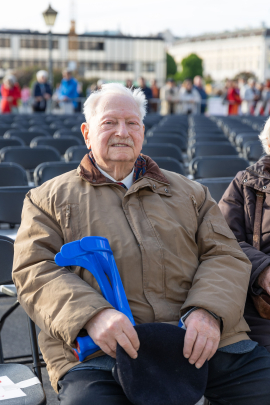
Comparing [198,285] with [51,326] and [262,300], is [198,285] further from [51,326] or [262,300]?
[51,326]

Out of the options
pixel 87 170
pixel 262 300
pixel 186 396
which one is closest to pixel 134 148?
pixel 87 170

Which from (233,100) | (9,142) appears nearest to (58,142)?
(9,142)

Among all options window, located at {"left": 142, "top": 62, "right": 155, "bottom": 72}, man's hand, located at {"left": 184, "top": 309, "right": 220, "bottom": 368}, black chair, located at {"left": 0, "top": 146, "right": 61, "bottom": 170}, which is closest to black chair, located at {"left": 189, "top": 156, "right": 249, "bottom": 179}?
black chair, located at {"left": 0, "top": 146, "right": 61, "bottom": 170}

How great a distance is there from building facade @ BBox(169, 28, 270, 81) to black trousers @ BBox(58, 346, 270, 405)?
111m

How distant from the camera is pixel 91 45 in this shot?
79562 mm

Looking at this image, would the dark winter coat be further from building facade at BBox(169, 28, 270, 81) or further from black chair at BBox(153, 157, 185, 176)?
building facade at BBox(169, 28, 270, 81)

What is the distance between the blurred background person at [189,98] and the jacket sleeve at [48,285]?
19428 millimetres

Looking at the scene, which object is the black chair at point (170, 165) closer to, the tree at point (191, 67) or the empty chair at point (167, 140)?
the empty chair at point (167, 140)

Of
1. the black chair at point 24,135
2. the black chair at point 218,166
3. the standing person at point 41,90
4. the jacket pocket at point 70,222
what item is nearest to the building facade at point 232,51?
the standing person at point 41,90

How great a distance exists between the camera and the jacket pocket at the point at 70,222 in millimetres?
2309

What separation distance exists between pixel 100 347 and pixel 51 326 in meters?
0.22

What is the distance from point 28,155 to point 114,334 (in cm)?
403

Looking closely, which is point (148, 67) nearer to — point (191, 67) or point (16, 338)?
point (191, 67)

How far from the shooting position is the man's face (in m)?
2.58
